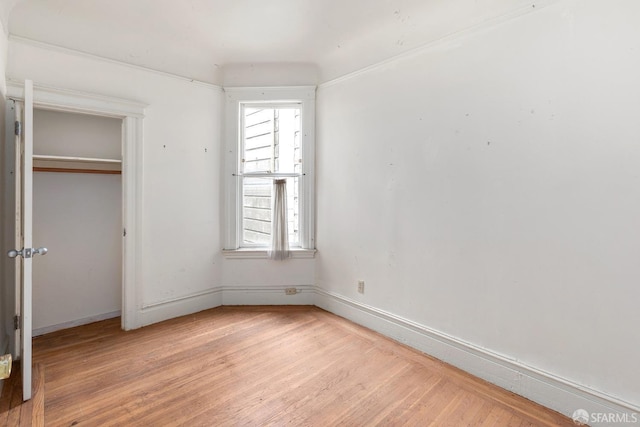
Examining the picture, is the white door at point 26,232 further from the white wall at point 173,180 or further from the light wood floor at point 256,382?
the white wall at point 173,180

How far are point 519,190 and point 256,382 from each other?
7.03 ft

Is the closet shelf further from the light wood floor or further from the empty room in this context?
Answer: the light wood floor

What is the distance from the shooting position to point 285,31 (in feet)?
8.75

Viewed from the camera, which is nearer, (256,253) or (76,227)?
(76,227)

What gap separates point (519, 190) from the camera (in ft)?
6.34

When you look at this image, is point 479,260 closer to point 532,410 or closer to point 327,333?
point 532,410

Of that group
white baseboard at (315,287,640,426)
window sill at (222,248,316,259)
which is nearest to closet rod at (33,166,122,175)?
window sill at (222,248,316,259)

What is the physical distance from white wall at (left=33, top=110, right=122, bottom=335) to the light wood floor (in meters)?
0.26

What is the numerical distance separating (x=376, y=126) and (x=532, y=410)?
2324 mm

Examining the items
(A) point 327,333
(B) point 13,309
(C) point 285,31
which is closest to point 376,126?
(C) point 285,31

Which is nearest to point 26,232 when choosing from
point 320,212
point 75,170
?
point 75,170

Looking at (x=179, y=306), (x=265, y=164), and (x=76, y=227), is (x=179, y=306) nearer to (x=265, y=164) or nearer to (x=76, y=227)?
(x=76, y=227)

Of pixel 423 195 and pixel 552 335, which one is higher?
pixel 423 195

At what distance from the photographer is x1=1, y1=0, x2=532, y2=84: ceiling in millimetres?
2244
